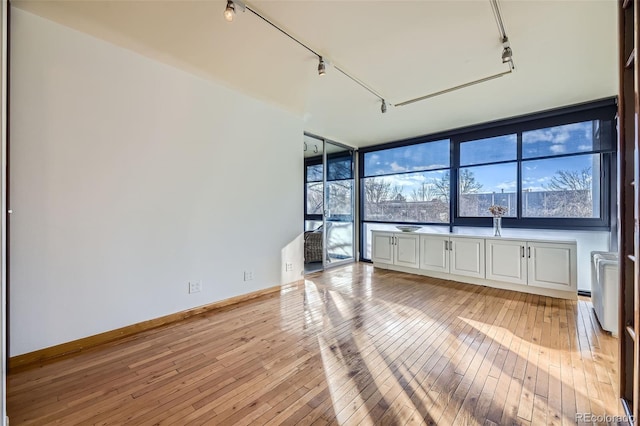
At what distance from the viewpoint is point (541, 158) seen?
169 inches

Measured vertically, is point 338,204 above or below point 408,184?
below

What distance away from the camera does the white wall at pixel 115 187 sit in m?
2.18

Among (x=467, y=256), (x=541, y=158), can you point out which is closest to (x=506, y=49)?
(x=541, y=158)

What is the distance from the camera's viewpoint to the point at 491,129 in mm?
4773

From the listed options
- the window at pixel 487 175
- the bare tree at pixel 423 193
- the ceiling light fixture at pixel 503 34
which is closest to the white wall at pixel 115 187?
the ceiling light fixture at pixel 503 34

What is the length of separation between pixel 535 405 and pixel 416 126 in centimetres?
437

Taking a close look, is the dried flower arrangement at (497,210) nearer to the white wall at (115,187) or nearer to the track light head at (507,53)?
the track light head at (507,53)

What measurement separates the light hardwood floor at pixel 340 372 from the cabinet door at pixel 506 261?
0.84 metres

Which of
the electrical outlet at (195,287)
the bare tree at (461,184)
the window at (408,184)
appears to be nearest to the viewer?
the electrical outlet at (195,287)

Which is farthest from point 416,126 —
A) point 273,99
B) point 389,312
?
point 389,312

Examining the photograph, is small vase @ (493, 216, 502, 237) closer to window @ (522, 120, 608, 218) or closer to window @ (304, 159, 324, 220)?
window @ (522, 120, 608, 218)

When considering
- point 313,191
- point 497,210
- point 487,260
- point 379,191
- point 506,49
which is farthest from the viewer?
point 379,191

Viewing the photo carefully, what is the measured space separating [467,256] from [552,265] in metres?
1.05

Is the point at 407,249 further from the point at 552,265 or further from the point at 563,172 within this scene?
the point at 563,172
